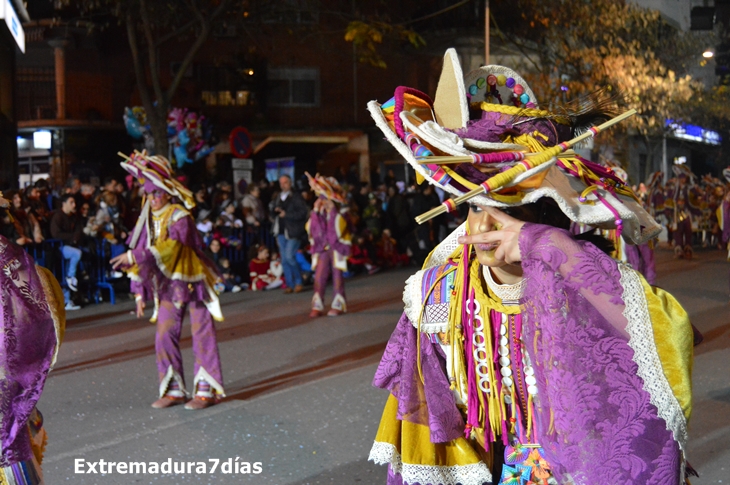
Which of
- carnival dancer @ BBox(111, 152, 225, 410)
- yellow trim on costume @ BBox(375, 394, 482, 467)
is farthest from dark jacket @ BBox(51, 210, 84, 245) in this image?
yellow trim on costume @ BBox(375, 394, 482, 467)

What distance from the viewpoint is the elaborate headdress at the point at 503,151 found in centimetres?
239

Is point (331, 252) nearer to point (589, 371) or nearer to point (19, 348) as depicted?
point (19, 348)

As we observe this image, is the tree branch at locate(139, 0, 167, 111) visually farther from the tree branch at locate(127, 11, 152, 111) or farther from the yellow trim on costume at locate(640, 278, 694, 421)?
the yellow trim on costume at locate(640, 278, 694, 421)

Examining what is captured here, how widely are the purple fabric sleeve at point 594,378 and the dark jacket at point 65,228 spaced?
11.2 metres

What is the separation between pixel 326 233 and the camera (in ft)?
39.5

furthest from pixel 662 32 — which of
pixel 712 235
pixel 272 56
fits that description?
pixel 272 56

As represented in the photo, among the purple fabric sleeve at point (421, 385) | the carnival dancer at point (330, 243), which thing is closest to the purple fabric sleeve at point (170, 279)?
the purple fabric sleeve at point (421, 385)

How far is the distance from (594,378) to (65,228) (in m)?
11.3

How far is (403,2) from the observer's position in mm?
29297

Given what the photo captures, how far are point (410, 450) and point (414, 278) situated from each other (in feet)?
1.99

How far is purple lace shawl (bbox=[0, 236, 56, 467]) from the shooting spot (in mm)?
3438

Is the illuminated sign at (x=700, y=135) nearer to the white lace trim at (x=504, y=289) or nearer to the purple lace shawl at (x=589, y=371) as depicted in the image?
the white lace trim at (x=504, y=289)

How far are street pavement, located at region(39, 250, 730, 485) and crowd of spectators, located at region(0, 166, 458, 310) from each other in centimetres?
126

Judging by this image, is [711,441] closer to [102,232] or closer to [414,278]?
[414,278]
